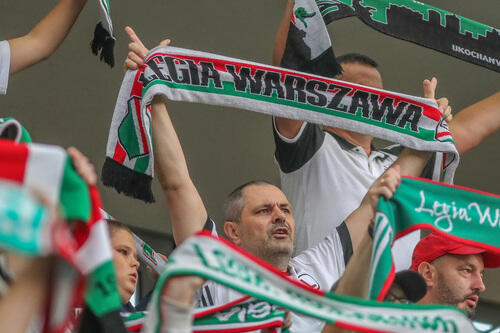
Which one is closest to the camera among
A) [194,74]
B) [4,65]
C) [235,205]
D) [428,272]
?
[4,65]

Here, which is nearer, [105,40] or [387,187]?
[387,187]

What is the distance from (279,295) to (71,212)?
23.5 inches

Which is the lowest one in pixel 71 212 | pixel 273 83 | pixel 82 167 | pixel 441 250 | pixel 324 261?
pixel 71 212

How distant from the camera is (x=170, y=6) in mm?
6008

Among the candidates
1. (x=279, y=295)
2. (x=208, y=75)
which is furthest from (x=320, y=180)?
(x=279, y=295)

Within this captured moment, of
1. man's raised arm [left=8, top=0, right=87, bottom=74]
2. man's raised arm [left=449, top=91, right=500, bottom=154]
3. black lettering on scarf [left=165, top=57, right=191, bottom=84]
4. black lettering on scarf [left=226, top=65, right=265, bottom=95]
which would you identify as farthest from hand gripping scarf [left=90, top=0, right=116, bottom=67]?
man's raised arm [left=449, top=91, right=500, bottom=154]

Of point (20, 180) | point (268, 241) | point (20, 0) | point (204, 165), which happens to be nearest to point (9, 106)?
point (20, 0)

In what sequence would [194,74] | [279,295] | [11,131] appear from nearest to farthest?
[279,295]
[11,131]
[194,74]

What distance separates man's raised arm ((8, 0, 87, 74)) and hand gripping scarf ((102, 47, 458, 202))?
12.1 inches

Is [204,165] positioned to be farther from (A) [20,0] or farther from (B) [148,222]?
(A) [20,0]

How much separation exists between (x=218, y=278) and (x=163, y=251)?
4549 millimetres

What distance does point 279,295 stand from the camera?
9.89 feet

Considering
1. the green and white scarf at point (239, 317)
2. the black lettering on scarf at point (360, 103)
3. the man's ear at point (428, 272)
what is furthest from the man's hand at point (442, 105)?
the green and white scarf at point (239, 317)

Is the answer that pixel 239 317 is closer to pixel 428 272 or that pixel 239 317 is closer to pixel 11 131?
pixel 11 131
